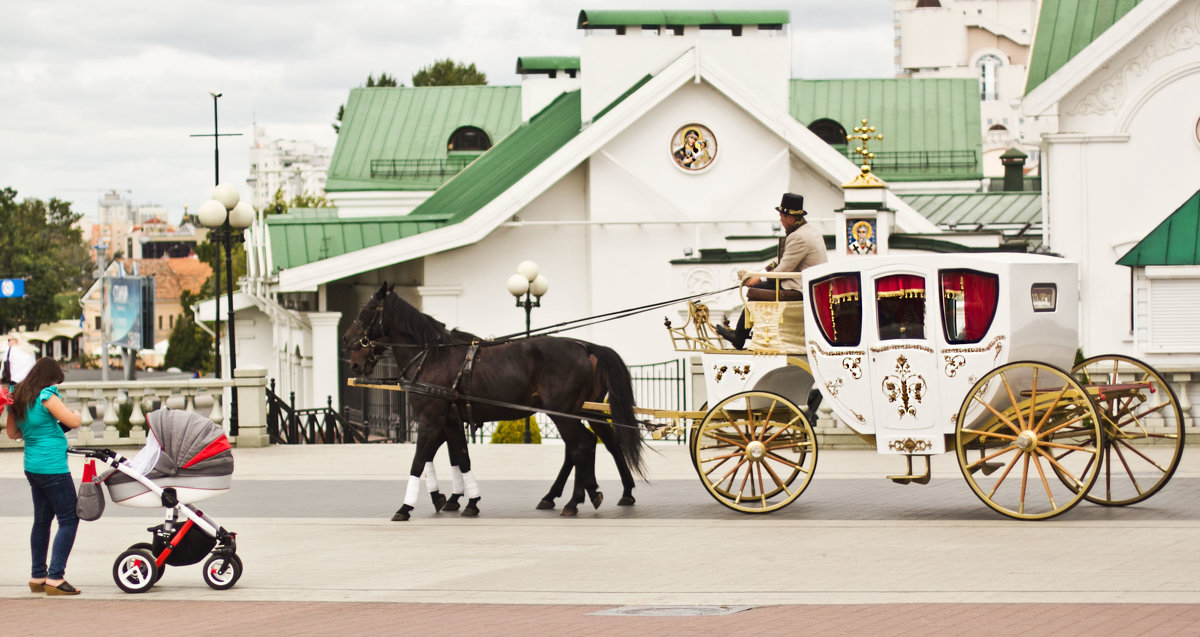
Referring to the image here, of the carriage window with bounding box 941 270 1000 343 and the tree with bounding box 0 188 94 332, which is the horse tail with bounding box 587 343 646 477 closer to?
the carriage window with bounding box 941 270 1000 343

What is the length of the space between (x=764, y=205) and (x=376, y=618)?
25619 millimetres

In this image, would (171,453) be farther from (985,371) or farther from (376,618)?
(985,371)

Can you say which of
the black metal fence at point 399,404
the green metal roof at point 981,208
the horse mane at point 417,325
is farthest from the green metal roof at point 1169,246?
the horse mane at point 417,325

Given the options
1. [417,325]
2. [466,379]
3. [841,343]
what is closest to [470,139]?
[417,325]

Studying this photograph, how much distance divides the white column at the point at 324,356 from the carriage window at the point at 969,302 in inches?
820

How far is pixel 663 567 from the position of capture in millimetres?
12508

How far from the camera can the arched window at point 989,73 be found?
142m

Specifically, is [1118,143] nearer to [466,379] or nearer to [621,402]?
[621,402]

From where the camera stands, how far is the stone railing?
73.4ft

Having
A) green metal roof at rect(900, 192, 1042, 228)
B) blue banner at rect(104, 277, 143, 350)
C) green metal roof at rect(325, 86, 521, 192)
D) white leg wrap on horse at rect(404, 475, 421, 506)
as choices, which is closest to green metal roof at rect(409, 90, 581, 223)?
green metal roof at rect(325, 86, 521, 192)

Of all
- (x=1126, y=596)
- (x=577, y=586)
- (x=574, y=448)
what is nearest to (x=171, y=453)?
(x=577, y=586)

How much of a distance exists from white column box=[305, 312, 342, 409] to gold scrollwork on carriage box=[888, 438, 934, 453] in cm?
2041

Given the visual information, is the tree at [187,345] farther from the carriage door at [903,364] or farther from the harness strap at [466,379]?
the carriage door at [903,364]

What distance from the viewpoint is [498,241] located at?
35.4 meters
